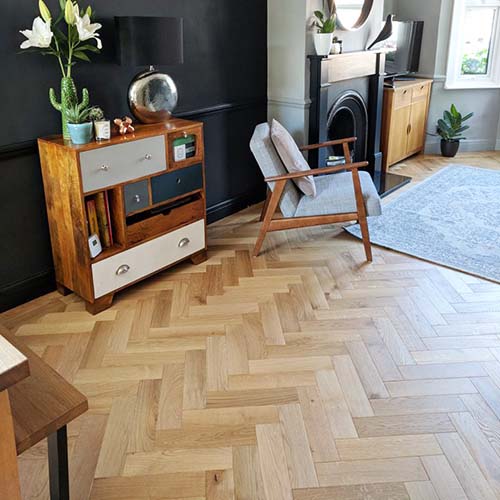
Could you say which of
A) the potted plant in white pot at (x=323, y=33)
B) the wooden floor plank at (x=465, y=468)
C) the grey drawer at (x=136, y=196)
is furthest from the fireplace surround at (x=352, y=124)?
the wooden floor plank at (x=465, y=468)

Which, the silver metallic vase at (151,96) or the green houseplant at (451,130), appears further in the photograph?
the green houseplant at (451,130)

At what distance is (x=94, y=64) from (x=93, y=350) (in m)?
1.48

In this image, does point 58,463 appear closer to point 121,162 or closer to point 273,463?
point 273,463

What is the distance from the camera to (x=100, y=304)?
2838mm

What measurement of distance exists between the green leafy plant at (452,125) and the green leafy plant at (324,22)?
2276 millimetres

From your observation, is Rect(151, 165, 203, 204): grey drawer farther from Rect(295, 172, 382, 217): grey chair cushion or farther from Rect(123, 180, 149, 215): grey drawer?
Rect(295, 172, 382, 217): grey chair cushion

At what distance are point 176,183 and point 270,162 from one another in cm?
58

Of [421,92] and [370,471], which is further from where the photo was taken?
[421,92]

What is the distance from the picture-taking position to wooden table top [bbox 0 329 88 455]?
126 centimetres

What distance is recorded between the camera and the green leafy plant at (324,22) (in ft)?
12.4

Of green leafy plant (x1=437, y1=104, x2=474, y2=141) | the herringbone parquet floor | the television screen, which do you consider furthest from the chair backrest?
green leafy plant (x1=437, y1=104, x2=474, y2=141)

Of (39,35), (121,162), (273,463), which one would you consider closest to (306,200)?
(121,162)

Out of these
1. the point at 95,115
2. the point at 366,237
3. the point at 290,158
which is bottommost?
the point at 366,237

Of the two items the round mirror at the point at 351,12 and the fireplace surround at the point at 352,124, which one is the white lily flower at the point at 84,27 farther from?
the fireplace surround at the point at 352,124
